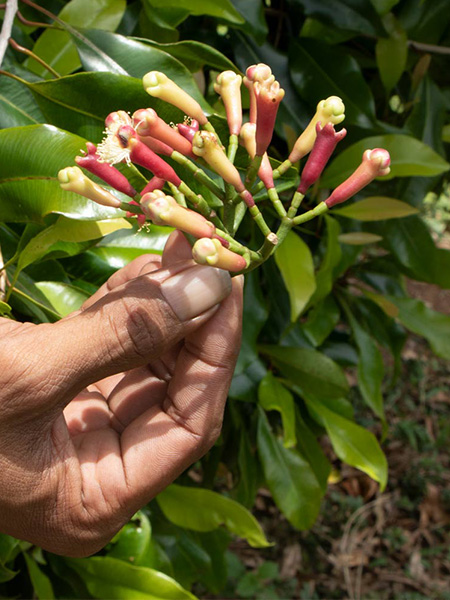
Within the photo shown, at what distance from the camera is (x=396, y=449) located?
3066mm

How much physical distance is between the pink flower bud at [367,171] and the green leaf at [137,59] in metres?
0.31

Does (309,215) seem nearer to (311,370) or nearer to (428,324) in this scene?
(311,370)

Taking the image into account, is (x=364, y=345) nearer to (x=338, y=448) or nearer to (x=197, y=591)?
(x=338, y=448)

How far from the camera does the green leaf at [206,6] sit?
1051 mm

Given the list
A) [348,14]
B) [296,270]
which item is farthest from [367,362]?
[348,14]

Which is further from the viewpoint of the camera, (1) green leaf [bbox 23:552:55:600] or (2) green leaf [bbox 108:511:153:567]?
(2) green leaf [bbox 108:511:153:567]

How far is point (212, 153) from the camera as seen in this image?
1.99 feet

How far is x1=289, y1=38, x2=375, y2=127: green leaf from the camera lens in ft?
4.32

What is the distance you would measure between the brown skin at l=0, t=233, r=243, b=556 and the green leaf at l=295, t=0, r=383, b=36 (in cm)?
72

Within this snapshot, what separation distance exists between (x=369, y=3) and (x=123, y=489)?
40.2 inches

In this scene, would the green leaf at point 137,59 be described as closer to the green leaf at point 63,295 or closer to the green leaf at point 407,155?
the green leaf at point 63,295

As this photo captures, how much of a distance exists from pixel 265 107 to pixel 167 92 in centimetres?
11

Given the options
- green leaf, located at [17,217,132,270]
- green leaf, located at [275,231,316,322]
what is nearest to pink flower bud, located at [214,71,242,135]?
green leaf, located at [17,217,132,270]

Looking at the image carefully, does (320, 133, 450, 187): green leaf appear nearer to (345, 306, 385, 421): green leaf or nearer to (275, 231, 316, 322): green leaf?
(275, 231, 316, 322): green leaf
